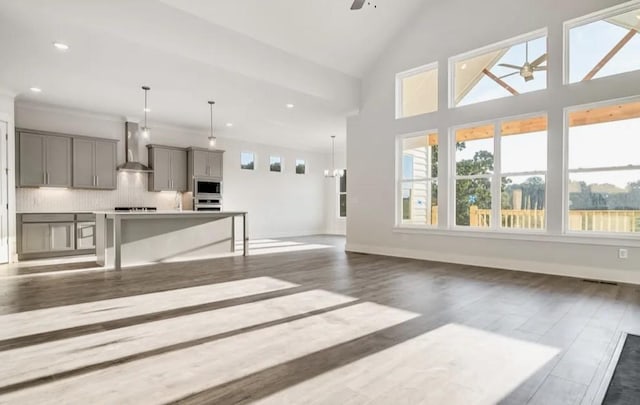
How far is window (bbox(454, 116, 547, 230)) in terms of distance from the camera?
5.38m

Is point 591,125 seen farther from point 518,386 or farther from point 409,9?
point 518,386

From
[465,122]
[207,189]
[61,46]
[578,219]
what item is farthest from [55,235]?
[578,219]

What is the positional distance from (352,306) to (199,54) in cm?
407

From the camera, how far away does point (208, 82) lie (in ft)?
18.5

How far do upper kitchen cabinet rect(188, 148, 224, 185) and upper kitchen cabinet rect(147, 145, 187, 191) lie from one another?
198 millimetres

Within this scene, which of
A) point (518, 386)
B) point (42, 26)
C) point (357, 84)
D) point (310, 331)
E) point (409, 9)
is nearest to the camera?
point (518, 386)

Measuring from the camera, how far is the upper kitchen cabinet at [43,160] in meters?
6.61

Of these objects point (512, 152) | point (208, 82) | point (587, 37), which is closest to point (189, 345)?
point (208, 82)

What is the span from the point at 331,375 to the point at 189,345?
1066 mm

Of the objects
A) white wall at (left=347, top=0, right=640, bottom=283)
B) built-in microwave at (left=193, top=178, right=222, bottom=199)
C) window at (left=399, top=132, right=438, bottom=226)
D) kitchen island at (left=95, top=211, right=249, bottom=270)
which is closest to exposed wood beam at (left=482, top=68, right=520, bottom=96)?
white wall at (left=347, top=0, right=640, bottom=283)

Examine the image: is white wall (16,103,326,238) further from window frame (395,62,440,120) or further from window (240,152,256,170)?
window frame (395,62,440,120)

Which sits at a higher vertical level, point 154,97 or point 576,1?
point 576,1

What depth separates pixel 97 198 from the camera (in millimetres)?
7727

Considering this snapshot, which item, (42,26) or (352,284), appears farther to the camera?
(352,284)
